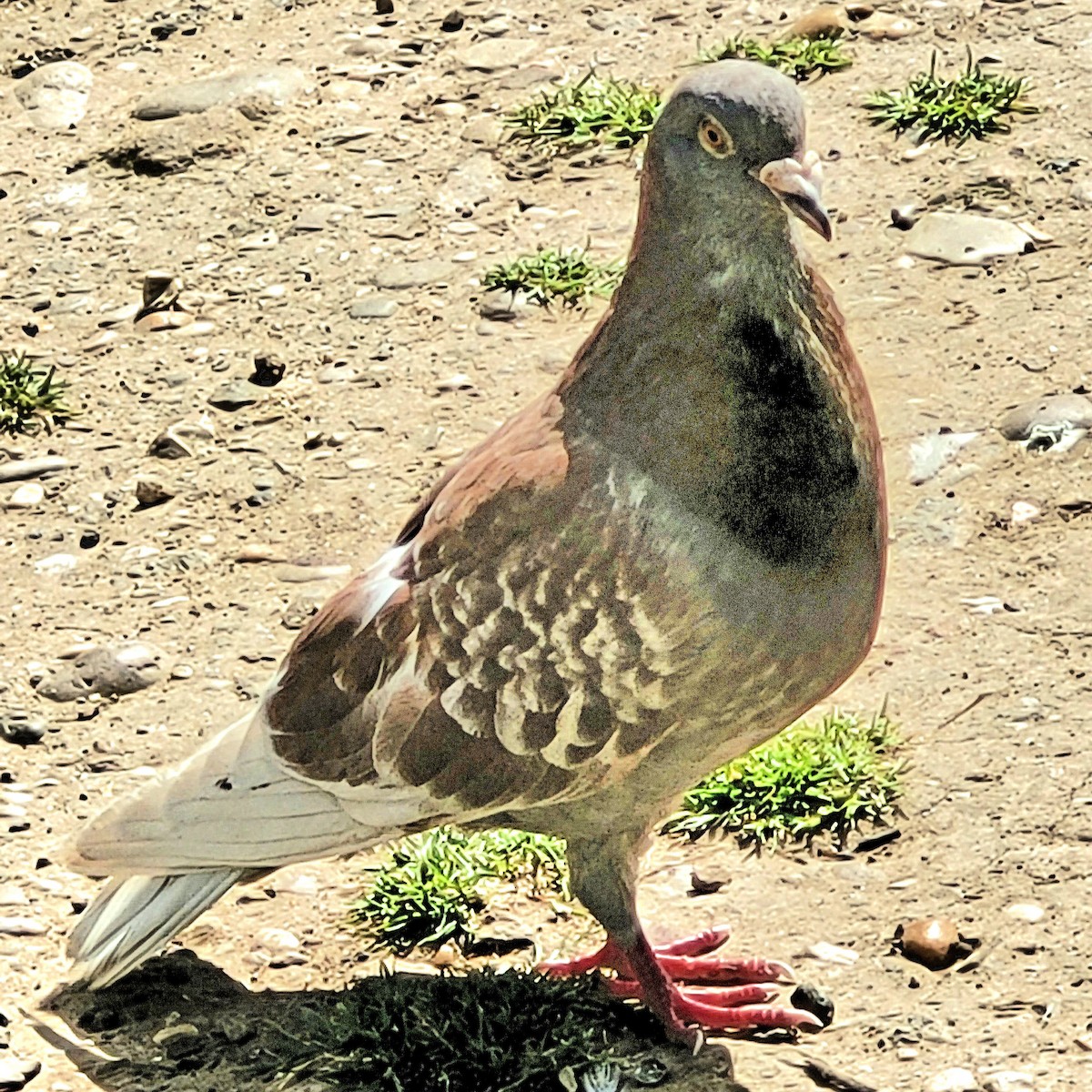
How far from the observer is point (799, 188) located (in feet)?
11.3

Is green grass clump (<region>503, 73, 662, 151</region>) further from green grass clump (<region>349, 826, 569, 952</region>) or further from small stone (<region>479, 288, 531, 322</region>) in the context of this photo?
green grass clump (<region>349, 826, 569, 952</region>)

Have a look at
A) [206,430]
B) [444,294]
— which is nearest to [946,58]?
[444,294]

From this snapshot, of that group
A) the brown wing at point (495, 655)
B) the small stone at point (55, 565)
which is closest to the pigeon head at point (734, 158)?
the brown wing at point (495, 655)

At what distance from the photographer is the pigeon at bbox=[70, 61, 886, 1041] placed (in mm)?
3646

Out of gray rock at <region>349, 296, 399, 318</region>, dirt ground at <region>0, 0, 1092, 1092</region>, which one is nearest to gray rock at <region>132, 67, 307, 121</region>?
dirt ground at <region>0, 0, 1092, 1092</region>

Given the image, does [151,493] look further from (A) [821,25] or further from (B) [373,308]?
(A) [821,25]

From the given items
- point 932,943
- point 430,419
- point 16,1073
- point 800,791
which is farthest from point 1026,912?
point 430,419

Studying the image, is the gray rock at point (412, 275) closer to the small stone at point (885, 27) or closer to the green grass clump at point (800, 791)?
the small stone at point (885, 27)

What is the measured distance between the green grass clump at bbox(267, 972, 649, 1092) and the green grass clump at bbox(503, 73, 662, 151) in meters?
3.87

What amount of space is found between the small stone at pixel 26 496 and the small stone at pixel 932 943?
301 centimetres

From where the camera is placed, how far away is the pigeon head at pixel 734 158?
11.4 feet

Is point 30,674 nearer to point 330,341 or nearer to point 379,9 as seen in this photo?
point 330,341

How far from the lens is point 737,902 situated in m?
4.51

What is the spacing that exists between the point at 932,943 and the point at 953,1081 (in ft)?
1.13
